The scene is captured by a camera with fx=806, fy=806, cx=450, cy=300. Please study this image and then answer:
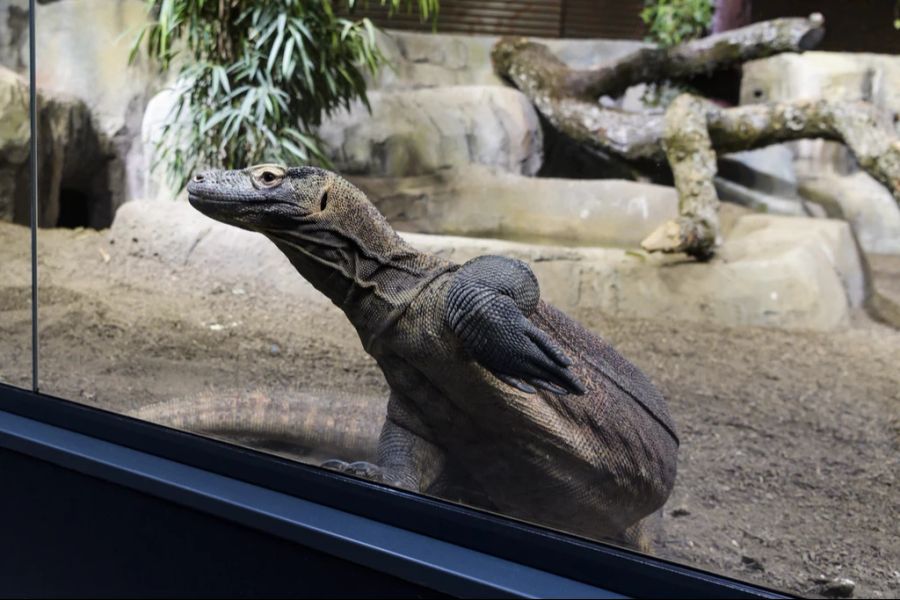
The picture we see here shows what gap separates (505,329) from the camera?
4.54ft

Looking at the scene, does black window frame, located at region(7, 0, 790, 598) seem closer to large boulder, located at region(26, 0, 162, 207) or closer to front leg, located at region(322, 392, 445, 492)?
front leg, located at region(322, 392, 445, 492)

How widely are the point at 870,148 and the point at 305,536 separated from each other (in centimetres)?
248

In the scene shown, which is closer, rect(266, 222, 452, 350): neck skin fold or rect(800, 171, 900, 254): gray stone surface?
rect(266, 222, 452, 350): neck skin fold

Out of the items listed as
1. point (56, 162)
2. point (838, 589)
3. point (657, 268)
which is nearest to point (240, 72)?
point (56, 162)

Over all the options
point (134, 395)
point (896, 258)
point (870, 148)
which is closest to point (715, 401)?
point (896, 258)

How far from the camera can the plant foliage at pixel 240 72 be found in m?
2.76

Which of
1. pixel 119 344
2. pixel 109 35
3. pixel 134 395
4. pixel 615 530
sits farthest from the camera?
pixel 109 35

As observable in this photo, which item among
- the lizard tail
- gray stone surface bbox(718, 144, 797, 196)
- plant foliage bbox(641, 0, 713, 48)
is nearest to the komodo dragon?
the lizard tail

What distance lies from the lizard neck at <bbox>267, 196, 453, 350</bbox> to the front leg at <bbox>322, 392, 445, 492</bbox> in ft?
0.68

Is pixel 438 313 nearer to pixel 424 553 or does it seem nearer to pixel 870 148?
pixel 424 553

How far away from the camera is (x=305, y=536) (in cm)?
118

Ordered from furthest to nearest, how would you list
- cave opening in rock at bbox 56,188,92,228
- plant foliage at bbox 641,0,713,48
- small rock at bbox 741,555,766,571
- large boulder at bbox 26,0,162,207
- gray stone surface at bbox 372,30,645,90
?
gray stone surface at bbox 372,30,645,90
large boulder at bbox 26,0,162,207
cave opening in rock at bbox 56,188,92,228
plant foliage at bbox 641,0,713,48
small rock at bbox 741,555,766,571

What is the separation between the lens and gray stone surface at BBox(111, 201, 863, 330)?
3.15 metres

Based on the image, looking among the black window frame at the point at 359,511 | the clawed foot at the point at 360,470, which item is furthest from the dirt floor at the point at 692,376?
the clawed foot at the point at 360,470
